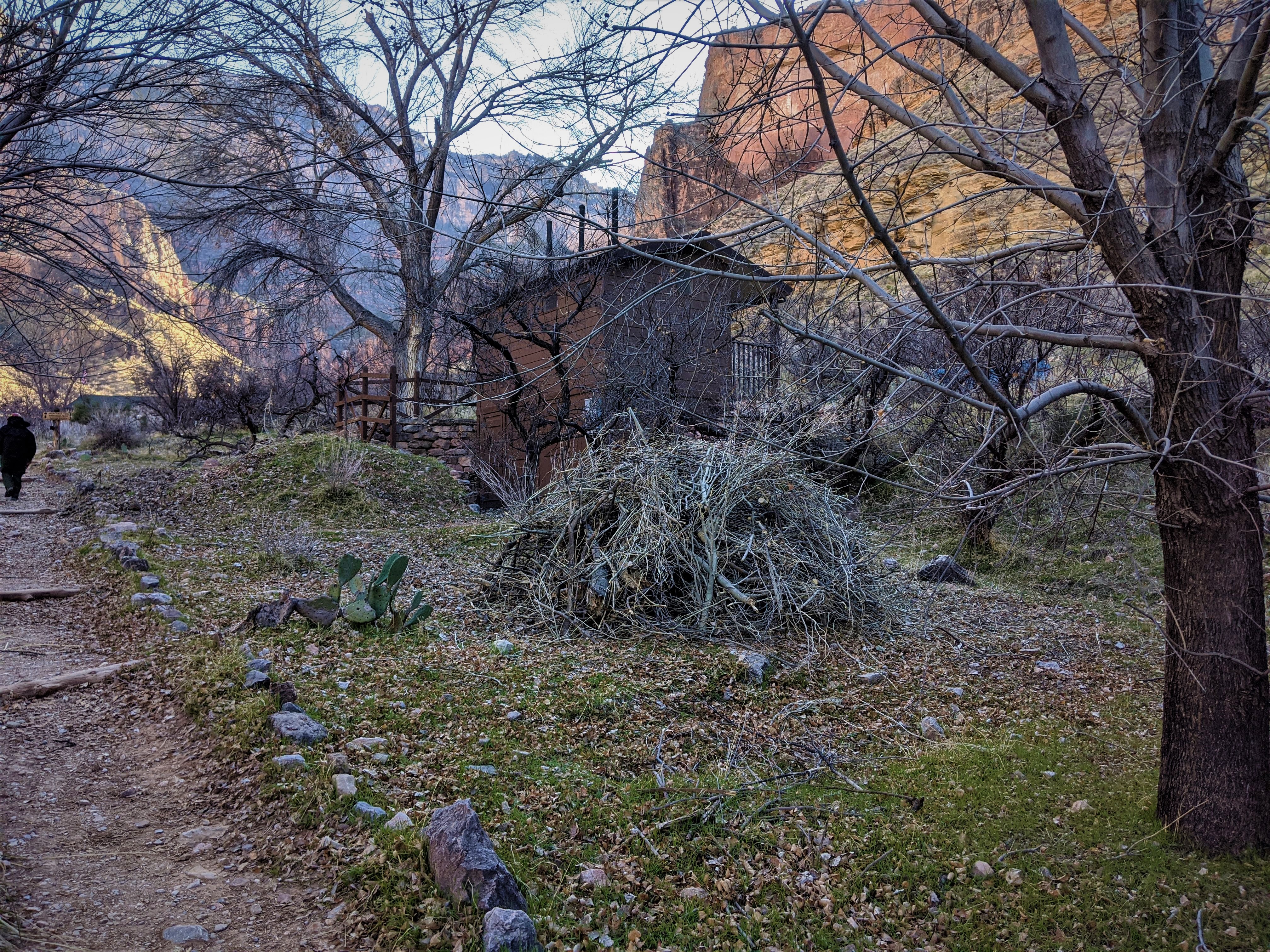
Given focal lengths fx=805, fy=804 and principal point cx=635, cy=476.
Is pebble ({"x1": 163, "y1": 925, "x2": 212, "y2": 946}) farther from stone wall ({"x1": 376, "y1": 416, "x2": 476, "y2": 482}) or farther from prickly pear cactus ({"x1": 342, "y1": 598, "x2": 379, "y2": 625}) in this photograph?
stone wall ({"x1": 376, "y1": 416, "x2": 476, "y2": 482})

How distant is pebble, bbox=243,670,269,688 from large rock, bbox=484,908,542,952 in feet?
6.95

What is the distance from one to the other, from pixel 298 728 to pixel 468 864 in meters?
1.34

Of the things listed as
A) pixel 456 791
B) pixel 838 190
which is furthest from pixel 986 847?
pixel 838 190

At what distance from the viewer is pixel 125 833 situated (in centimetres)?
276

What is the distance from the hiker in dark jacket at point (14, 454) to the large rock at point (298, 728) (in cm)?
1133

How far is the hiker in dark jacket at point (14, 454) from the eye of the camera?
11.8 metres

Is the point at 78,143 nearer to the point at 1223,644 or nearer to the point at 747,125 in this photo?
the point at 747,125

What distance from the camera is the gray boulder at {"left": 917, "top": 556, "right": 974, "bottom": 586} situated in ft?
23.2

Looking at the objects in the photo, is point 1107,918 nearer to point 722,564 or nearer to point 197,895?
point 197,895

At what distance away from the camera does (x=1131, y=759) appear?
11.3 ft

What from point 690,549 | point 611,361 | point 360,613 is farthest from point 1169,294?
point 611,361

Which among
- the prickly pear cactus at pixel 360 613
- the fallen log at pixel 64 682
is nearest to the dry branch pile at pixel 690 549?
the prickly pear cactus at pixel 360 613

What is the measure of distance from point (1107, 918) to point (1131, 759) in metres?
1.38

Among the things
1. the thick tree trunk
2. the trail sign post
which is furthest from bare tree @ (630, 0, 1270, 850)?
the trail sign post
